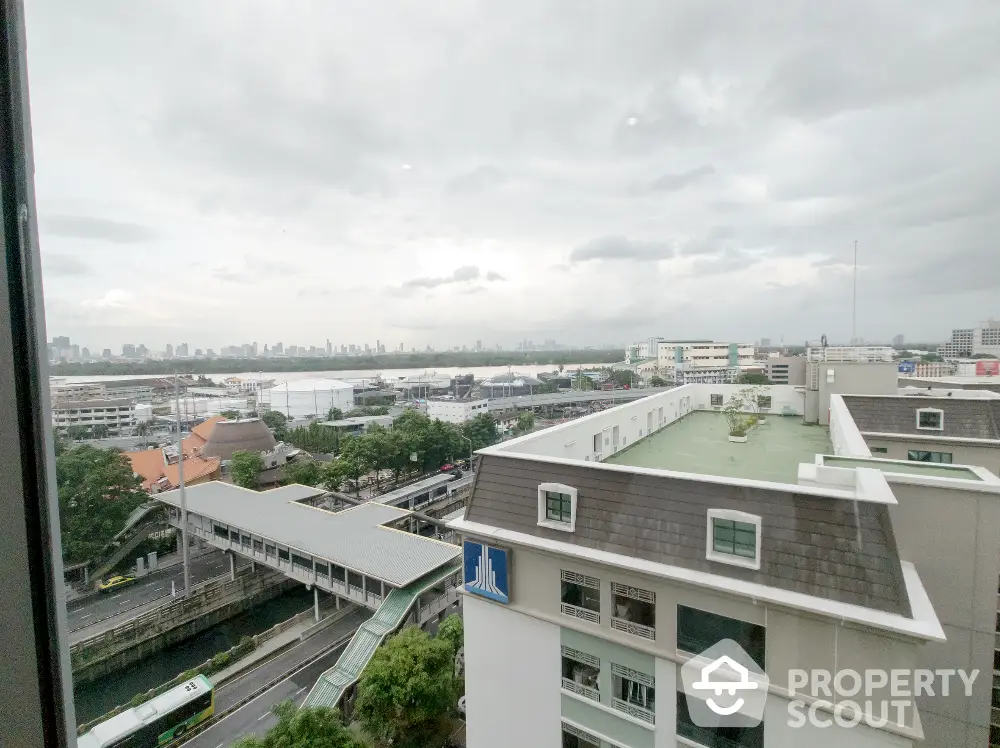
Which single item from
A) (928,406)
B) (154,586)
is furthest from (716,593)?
(154,586)

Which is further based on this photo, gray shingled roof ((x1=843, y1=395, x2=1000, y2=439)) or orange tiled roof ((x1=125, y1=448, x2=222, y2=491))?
orange tiled roof ((x1=125, y1=448, x2=222, y2=491))

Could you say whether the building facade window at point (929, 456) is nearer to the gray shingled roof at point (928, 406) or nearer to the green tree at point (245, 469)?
the gray shingled roof at point (928, 406)

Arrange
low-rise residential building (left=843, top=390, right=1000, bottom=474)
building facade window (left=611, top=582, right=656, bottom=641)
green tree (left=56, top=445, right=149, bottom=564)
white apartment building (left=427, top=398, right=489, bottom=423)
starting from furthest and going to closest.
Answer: white apartment building (left=427, top=398, right=489, bottom=423), low-rise residential building (left=843, top=390, right=1000, bottom=474), building facade window (left=611, top=582, right=656, bottom=641), green tree (left=56, top=445, right=149, bottom=564)

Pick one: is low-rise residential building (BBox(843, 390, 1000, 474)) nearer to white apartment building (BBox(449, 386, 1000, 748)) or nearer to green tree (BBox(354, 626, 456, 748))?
white apartment building (BBox(449, 386, 1000, 748))

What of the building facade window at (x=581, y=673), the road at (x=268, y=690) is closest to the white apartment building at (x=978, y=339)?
the building facade window at (x=581, y=673)

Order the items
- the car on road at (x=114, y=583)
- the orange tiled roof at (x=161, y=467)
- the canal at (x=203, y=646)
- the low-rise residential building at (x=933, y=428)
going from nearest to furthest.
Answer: the low-rise residential building at (x=933, y=428)
the car on road at (x=114, y=583)
the canal at (x=203, y=646)
the orange tiled roof at (x=161, y=467)

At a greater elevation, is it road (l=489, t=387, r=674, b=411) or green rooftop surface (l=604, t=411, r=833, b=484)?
green rooftop surface (l=604, t=411, r=833, b=484)

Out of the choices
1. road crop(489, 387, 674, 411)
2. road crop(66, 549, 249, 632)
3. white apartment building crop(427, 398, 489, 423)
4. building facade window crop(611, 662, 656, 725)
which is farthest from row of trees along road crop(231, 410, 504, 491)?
building facade window crop(611, 662, 656, 725)
